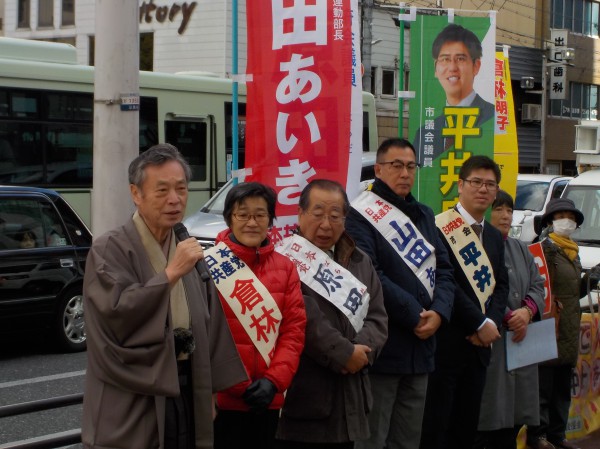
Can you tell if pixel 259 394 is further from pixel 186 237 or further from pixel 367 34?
pixel 367 34

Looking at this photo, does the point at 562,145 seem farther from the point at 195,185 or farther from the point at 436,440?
the point at 436,440

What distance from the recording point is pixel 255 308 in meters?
4.18

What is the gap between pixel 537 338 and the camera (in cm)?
627

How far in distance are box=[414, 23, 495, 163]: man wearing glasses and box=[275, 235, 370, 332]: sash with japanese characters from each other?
3.45 metres

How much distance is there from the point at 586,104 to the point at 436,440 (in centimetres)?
3787

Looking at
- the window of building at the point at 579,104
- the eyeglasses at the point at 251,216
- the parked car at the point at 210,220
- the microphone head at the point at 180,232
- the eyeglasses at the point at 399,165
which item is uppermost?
the window of building at the point at 579,104

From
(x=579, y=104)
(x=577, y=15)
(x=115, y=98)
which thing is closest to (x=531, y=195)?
(x=115, y=98)

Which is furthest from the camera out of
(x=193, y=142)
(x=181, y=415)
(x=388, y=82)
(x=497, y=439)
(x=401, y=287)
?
(x=388, y=82)

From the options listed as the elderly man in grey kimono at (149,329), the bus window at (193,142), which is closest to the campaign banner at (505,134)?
the elderly man in grey kimono at (149,329)

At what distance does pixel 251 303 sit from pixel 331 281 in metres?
0.47

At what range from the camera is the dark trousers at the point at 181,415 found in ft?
11.8

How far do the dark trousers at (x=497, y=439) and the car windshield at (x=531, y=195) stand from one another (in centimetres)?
979

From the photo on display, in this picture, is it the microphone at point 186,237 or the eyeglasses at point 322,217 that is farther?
the eyeglasses at point 322,217

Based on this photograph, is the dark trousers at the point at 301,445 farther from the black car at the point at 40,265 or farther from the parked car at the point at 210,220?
the parked car at the point at 210,220
